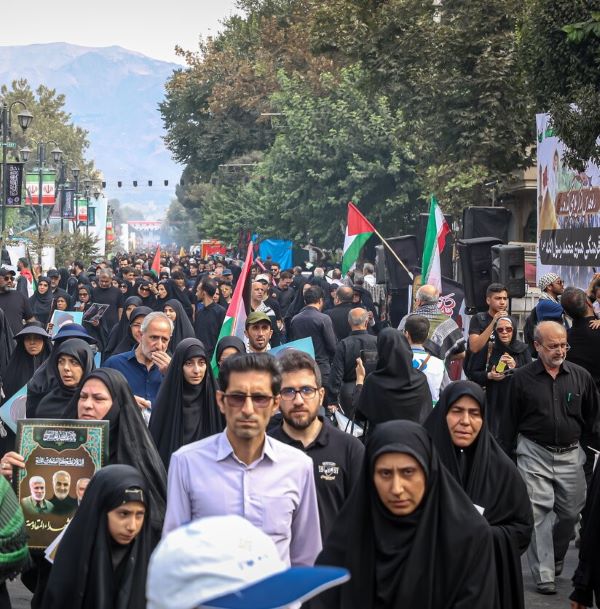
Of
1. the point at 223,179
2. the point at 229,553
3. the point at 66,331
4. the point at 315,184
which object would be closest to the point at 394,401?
the point at 66,331

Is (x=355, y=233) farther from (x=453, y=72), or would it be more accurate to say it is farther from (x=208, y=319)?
(x=453, y=72)

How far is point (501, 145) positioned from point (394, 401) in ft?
60.5

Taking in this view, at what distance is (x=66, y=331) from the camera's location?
10039 millimetres

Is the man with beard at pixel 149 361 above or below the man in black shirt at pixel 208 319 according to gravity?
below

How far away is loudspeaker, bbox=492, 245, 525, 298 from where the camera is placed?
49.9ft

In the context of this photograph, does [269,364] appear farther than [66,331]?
No

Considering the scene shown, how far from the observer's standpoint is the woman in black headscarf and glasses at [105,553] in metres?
5.09

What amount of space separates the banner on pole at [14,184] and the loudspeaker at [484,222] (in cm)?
1946

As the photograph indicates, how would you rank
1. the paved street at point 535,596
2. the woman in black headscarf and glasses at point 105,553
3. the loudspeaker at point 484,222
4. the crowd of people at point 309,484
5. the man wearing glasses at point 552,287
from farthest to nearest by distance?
the loudspeaker at point 484,222 < the man wearing glasses at point 552,287 < the paved street at point 535,596 < the woman in black headscarf and glasses at point 105,553 < the crowd of people at point 309,484

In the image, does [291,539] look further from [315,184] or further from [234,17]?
[234,17]

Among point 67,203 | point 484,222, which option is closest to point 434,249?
point 484,222

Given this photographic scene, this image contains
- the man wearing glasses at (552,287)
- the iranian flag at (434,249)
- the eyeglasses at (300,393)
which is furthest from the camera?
the iranian flag at (434,249)

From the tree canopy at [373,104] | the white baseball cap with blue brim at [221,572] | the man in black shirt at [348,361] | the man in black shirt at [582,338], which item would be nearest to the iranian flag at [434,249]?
the tree canopy at [373,104]

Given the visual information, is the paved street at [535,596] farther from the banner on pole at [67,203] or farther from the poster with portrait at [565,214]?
the banner on pole at [67,203]
